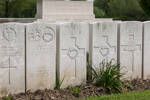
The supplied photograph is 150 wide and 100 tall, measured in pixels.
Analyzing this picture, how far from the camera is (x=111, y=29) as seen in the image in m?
6.52

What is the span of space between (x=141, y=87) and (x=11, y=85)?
8.54 feet

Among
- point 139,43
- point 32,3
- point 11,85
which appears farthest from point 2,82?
point 32,3

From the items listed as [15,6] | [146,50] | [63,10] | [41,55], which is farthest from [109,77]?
[15,6]

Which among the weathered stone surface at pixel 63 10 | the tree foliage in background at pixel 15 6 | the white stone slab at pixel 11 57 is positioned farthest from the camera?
the tree foliage in background at pixel 15 6

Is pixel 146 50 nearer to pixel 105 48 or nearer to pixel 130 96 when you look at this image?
pixel 105 48

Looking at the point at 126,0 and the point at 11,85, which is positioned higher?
the point at 126,0

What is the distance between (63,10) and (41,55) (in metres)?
7.12

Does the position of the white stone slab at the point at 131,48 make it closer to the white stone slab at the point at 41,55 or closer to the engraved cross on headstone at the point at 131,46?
the engraved cross on headstone at the point at 131,46

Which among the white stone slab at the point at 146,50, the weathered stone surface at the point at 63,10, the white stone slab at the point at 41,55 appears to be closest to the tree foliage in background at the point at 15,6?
the weathered stone surface at the point at 63,10

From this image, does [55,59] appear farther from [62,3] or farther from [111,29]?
[62,3]

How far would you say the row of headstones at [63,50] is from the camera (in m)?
5.50

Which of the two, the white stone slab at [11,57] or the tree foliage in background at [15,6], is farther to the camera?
the tree foliage in background at [15,6]

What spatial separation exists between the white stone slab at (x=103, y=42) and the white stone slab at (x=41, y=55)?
2.98 ft

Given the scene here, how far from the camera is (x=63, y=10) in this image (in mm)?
12680
